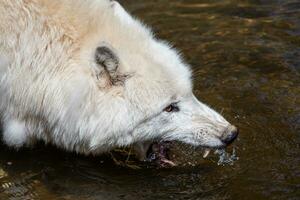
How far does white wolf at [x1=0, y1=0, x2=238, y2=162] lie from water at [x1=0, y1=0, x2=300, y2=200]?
466 millimetres

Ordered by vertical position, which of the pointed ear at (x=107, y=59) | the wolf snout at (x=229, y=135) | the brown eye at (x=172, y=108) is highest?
the pointed ear at (x=107, y=59)

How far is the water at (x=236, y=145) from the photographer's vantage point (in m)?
6.44

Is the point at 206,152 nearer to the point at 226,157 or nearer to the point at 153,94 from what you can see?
the point at 226,157

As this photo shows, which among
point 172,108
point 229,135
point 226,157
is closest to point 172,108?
point 172,108

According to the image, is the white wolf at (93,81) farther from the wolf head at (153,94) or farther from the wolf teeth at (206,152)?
the wolf teeth at (206,152)

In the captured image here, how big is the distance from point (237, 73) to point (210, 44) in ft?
3.80

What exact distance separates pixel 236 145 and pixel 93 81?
2011 mm

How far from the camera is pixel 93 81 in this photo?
6.19m

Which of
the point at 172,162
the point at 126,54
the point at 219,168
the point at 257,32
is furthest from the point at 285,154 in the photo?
the point at 257,32

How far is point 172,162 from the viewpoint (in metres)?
6.96

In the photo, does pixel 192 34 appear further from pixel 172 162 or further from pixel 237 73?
pixel 172 162

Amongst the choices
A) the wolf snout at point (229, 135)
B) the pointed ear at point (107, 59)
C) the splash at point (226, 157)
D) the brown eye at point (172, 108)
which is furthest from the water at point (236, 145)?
the pointed ear at point (107, 59)

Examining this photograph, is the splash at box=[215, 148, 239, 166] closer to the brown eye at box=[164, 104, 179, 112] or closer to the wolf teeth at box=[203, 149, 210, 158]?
the wolf teeth at box=[203, 149, 210, 158]

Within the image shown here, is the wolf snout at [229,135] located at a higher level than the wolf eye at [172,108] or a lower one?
lower
